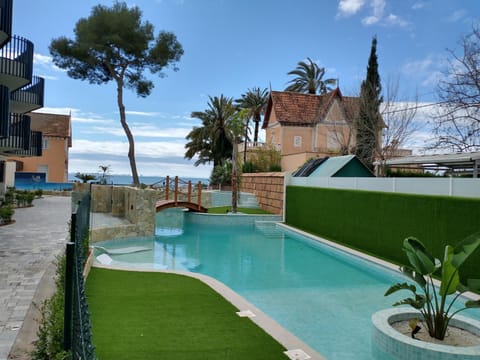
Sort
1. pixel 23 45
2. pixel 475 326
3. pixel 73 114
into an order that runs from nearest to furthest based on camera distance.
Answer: pixel 475 326
pixel 23 45
pixel 73 114

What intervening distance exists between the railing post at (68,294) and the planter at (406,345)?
4.05m

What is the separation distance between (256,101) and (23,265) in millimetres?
40666

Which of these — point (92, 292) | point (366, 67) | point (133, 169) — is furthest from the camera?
point (133, 169)

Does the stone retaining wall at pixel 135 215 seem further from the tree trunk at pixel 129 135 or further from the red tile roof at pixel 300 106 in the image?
the red tile roof at pixel 300 106

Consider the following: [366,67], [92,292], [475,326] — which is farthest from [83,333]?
[366,67]

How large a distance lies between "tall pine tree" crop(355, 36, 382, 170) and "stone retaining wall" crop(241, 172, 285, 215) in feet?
20.7

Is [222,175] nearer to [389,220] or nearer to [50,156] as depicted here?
[50,156]

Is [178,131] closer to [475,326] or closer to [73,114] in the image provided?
[73,114]

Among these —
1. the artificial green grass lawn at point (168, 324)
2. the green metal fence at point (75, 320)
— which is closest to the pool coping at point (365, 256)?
the artificial green grass lawn at point (168, 324)

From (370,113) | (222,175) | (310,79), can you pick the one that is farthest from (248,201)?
(310,79)

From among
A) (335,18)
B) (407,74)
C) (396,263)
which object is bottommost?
(396,263)

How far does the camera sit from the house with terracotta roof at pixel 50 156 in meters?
39.5

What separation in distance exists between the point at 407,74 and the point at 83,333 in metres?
24.5

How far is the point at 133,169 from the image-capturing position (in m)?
27.6
